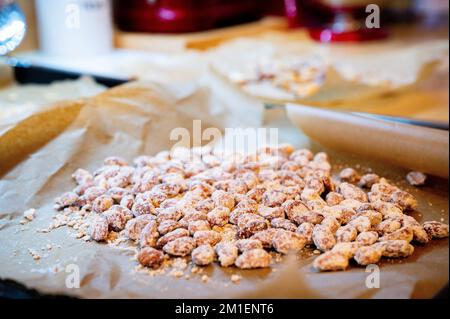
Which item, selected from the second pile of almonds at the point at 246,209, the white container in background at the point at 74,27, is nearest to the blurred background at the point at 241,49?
the white container in background at the point at 74,27

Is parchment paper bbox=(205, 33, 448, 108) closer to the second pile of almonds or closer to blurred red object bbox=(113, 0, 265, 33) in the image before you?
blurred red object bbox=(113, 0, 265, 33)

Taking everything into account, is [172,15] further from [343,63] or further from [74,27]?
[343,63]

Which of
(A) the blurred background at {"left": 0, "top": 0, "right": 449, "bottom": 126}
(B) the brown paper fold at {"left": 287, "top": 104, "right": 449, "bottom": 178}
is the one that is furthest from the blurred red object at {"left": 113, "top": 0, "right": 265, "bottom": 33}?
(B) the brown paper fold at {"left": 287, "top": 104, "right": 449, "bottom": 178}

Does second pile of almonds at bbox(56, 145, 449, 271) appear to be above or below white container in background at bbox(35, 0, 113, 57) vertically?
below

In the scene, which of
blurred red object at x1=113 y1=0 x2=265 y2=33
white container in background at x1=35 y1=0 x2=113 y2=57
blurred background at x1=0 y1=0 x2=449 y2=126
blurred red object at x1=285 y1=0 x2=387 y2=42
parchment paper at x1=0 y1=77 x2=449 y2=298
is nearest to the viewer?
parchment paper at x1=0 y1=77 x2=449 y2=298

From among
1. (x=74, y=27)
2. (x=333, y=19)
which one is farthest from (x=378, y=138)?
(x=333, y=19)
